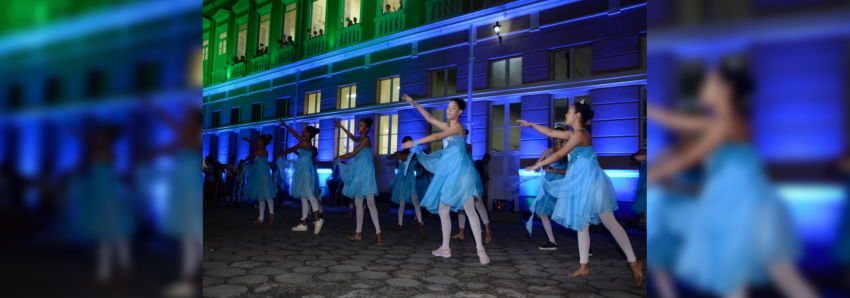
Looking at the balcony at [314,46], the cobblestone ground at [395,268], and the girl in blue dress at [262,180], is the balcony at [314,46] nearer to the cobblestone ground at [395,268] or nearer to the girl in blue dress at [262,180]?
the girl in blue dress at [262,180]

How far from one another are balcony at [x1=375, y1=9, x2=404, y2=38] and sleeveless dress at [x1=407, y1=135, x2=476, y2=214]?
10.2 metres

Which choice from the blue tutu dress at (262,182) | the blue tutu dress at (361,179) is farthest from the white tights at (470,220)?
the blue tutu dress at (262,182)

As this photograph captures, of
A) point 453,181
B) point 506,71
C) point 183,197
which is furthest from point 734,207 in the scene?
point 506,71

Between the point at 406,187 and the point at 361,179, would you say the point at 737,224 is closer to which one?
the point at 361,179

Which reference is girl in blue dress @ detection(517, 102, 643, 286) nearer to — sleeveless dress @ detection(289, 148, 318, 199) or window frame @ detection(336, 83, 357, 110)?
sleeveless dress @ detection(289, 148, 318, 199)

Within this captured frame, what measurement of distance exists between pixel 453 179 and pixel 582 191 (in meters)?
1.36

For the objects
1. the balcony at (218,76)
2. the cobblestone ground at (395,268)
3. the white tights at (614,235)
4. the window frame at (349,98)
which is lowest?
the cobblestone ground at (395,268)

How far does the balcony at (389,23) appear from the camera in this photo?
1459cm

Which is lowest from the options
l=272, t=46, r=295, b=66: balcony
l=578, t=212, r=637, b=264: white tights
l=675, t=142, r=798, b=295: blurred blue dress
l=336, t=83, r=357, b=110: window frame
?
l=578, t=212, r=637, b=264: white tights

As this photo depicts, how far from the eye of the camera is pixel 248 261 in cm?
462

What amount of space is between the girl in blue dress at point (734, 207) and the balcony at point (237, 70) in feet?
69.0

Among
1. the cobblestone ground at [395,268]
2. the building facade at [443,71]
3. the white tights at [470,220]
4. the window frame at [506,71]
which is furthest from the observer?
the window frame at [506,71]

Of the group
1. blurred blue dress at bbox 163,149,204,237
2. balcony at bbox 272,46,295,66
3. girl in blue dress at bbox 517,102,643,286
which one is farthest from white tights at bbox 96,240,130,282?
balcony at bbox 272,46,295,66

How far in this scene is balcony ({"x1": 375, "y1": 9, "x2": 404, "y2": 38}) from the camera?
14.6 m
